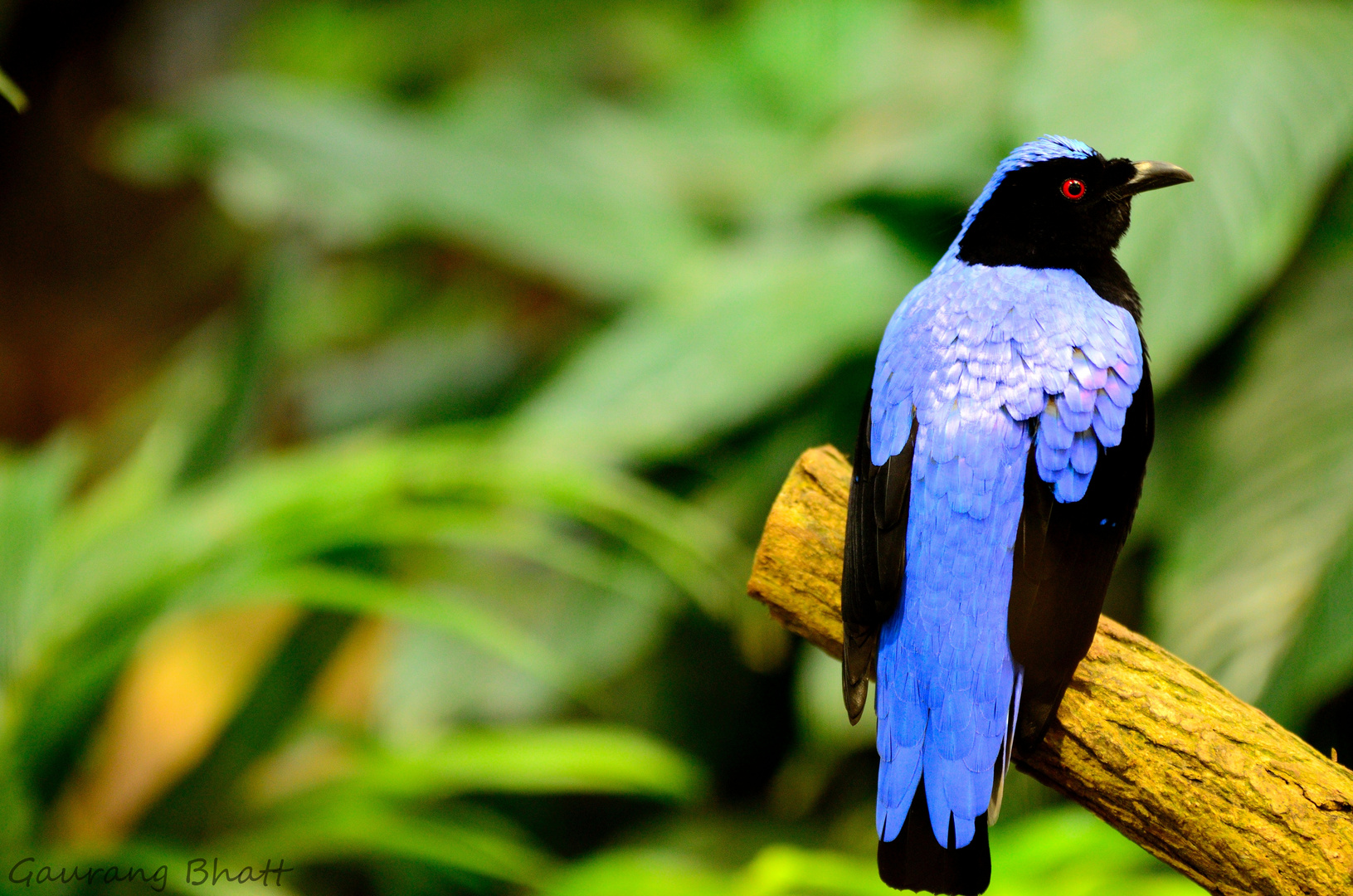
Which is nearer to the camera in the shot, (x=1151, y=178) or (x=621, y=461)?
(x=1151, y=178)

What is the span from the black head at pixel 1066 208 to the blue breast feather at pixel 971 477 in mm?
89

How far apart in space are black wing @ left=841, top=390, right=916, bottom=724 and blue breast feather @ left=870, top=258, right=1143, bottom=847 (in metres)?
0.01

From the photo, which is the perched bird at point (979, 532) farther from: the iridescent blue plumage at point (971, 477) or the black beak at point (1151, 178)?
the black beak at point (1151, 178)

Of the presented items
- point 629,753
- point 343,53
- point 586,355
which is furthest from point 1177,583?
point 343,53

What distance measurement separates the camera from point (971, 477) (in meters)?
1.06

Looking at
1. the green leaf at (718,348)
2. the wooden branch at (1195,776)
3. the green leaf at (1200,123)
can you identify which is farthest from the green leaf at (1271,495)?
the wooden branch at (1195,776)

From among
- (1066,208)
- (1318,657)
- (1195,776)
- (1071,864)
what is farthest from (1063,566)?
(1071,864)

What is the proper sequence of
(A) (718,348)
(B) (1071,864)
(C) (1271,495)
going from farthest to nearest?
(A) (718,348) → (C) (1271,495) → (B) (1071,864)

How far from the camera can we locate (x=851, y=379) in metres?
2.97

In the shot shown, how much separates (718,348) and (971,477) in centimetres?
189

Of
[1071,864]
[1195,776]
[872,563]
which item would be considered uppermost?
[872,563]

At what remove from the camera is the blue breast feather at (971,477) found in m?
1.01
